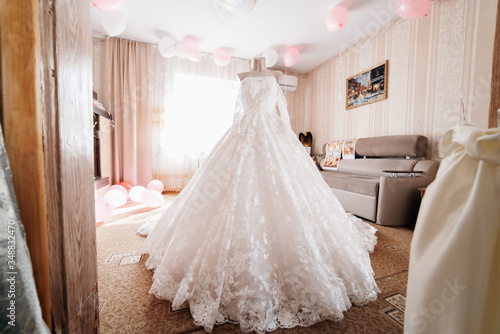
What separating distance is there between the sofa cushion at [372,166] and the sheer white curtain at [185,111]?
234 centimetres

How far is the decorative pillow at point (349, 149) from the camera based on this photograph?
3.28m

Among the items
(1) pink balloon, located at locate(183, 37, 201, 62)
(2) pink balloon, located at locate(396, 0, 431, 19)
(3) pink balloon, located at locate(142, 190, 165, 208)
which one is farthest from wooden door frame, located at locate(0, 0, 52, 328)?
(1) pink balloon, located at locate(183, 37, 201, 62)

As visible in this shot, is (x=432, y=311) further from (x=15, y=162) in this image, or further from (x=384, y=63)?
(x=384, y=63)

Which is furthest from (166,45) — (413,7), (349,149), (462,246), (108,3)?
(462,246)

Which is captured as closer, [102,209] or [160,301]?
[160,301]

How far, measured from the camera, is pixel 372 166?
9.18 feet

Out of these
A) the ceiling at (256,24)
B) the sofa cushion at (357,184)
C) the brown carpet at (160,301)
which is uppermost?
the ceiling at (256,24)

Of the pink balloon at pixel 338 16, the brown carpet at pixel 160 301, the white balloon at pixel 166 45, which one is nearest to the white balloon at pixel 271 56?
the pink balloon at pixel 338 16

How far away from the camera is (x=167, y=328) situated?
857mm

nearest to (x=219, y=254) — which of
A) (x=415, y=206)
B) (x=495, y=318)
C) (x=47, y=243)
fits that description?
(x=47, y=243)

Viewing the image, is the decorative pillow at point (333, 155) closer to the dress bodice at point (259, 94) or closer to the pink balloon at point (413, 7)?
the pink balloon at point (413, 7)

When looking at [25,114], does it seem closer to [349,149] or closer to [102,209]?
[102,209]

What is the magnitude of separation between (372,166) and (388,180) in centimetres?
77

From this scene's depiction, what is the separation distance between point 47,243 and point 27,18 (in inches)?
17.5
